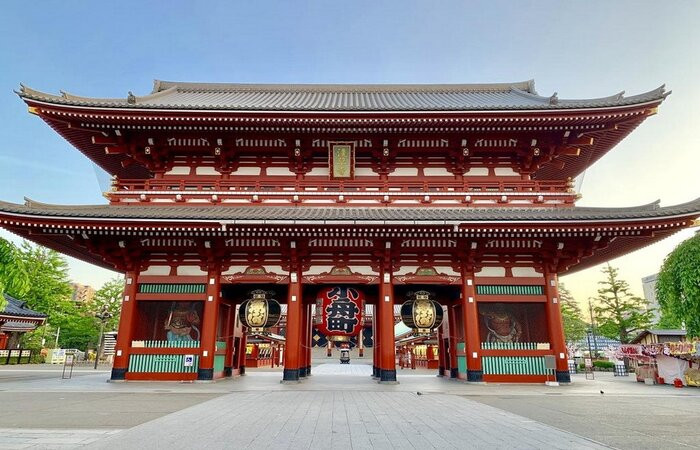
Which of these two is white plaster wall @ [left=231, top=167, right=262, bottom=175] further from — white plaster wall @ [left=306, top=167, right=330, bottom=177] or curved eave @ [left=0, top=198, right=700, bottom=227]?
curved eave @ [left=0, top=198, right=700, bottom=227]

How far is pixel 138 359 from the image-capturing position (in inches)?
604

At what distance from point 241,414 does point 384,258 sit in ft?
29.4

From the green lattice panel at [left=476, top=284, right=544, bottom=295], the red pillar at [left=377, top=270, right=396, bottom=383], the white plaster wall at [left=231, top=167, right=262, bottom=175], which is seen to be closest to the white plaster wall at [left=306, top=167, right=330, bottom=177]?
the white plaster wall at [left=231, top=167, right=262, bottom=175]

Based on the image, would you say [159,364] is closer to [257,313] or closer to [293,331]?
[257,313]

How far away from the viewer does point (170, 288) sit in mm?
15969

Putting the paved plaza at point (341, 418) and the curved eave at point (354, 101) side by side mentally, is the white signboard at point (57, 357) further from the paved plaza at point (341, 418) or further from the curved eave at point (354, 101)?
the paved plaza at point (341, 418)

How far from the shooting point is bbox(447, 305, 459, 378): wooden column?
18.1m

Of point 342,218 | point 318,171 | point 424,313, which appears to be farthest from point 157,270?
point 424,313

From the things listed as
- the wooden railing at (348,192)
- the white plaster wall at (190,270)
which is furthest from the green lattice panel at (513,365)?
the white plaster wall at (190,270)

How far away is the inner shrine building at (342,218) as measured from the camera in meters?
14.3

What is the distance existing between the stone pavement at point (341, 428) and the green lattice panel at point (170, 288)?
6493mm

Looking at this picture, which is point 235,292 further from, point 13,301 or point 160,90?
point 13,301

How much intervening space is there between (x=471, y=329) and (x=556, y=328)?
341cm

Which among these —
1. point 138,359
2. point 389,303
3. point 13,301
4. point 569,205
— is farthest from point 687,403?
point 13,301
